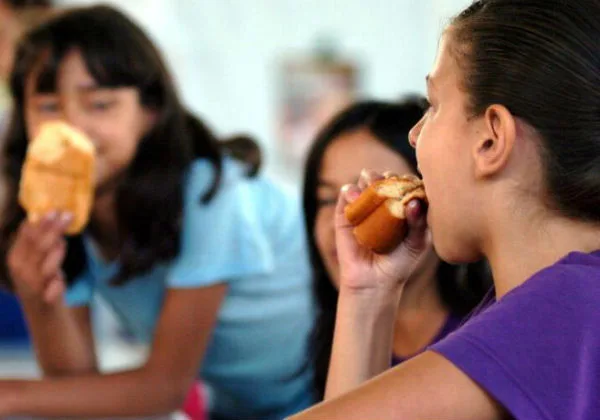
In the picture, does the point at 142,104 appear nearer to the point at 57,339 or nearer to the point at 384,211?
the point at 57,339

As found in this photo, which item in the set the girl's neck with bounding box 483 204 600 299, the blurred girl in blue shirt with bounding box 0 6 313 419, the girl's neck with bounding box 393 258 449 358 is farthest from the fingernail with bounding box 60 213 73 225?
the girl's neck with bounding box 483 204 600 299

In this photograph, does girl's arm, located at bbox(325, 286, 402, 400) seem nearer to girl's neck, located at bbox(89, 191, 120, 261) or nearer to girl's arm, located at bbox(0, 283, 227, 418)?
girl's arm, located at bbox(0, 283, 227, 418)

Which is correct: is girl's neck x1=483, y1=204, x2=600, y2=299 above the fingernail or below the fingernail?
above

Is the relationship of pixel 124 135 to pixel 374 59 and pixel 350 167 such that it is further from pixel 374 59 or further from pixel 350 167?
pixel 374 59

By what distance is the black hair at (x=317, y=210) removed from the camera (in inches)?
48.3

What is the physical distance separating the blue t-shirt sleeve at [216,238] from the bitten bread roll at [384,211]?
1.62 ft

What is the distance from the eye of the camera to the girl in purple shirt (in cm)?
63

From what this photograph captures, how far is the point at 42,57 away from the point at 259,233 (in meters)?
0.41

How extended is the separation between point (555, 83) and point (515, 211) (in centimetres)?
10

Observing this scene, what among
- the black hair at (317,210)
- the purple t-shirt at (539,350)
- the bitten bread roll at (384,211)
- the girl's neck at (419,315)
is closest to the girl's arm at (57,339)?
the black hair at (317,210)

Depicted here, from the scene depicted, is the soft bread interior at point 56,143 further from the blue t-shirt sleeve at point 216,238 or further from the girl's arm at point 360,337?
the girl's arm at point 360,337

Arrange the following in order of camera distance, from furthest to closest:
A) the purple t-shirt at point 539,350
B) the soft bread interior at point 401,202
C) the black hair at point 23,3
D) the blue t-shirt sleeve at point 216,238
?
the black hair at point 23,3 → the blue t-shirt sleeve at point 216,238 → the soft bread interior at point 401,202 → the purple t-shirt at point 539,350

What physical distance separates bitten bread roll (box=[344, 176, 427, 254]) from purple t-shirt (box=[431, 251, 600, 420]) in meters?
0.25

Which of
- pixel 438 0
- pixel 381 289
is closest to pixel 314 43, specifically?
pixel 438 0
